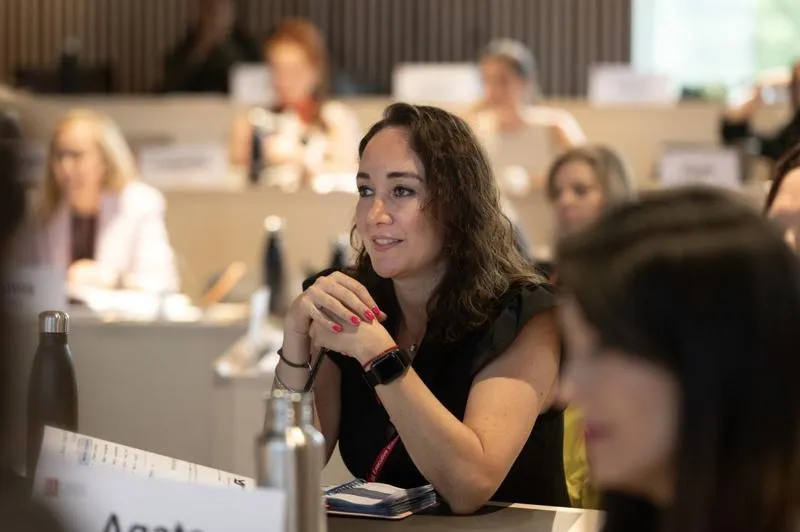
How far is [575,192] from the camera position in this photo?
4.05 meters

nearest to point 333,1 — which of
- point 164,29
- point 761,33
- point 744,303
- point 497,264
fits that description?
point 164,29

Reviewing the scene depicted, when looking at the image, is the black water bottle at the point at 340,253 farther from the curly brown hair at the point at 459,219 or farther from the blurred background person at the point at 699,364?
the blurred background person at the point at 699,364

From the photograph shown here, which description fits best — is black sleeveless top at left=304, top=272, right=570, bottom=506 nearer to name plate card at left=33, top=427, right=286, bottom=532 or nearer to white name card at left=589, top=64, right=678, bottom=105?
name plate card at left=33, top=427, right=286, bottom=532

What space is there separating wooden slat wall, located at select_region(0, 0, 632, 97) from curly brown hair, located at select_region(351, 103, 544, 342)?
6.17 m

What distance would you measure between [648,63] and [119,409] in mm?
5532

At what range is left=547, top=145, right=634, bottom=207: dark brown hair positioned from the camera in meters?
4.02

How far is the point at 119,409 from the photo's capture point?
3645 millimetres

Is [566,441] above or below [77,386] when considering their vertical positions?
below

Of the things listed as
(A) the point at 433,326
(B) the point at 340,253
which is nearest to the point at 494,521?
(A) the point at 433,326

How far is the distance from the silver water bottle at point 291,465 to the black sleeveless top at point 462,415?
28.1 inches

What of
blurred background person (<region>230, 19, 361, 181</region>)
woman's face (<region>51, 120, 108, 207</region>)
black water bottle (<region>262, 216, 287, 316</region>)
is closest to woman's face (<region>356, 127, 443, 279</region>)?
black water bottle (<region>262, 216, 287, 316</region>)

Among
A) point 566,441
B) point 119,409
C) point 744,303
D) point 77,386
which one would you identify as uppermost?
point 744,303

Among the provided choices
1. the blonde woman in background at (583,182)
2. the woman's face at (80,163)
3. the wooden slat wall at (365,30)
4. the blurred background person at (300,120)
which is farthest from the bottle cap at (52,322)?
the wooden slat wall at (365,30)

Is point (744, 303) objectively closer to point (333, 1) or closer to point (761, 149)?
point (761, 149)
